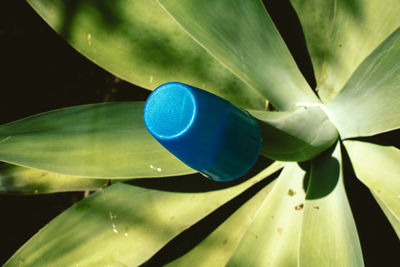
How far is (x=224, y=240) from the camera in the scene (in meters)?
0.89

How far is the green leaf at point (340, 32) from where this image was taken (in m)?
0.75

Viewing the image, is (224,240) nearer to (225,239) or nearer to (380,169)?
(225,239)

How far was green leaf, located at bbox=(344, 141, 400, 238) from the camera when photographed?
0.70 metres

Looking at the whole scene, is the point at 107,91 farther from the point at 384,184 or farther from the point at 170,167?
the point at 384,184

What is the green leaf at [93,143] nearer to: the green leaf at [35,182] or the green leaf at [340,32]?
the green leaf at [35,182]

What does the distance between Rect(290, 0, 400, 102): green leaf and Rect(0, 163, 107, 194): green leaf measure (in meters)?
0.62

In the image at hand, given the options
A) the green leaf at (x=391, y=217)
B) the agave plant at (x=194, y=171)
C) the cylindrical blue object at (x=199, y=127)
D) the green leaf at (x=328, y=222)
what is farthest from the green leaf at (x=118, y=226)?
the cylindrical blue object at (x=199, y=127)

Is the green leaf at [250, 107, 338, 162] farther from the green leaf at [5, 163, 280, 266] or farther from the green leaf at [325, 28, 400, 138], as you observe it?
the green leaf at [5, 163, 280, 266]

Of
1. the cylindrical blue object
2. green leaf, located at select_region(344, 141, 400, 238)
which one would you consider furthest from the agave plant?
the cylindrical blue object

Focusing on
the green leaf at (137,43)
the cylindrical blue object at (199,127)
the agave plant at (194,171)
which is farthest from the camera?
the green leaf at (137,43)

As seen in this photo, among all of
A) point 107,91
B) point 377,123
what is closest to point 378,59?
point 377,123

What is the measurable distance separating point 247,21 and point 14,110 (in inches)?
33.2

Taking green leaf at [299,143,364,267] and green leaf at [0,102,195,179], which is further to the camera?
green leaf at [0,102,195,179]

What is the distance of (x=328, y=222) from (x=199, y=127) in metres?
0.36
